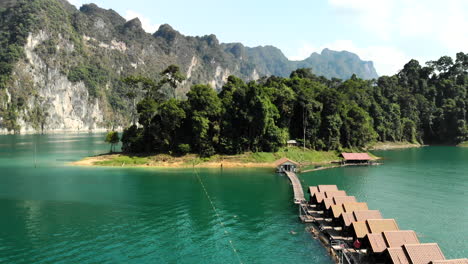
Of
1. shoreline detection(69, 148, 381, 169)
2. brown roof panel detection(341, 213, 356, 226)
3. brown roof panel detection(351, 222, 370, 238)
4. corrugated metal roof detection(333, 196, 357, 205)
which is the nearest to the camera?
brown roof panel detection(351, 222, 370, 238)

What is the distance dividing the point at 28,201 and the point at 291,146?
62.6 m

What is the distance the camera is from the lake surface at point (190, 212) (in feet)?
107

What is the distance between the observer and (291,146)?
95062 millimetres

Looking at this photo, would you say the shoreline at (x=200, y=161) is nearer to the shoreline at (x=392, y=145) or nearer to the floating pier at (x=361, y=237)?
the shoreline at (x=392, y=145)

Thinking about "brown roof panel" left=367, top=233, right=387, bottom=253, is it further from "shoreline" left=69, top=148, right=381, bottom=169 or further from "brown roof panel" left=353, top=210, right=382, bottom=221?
"shoreline" left=69, top=148, right=381, bottom=169

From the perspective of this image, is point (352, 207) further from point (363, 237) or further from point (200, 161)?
point (200, 161)

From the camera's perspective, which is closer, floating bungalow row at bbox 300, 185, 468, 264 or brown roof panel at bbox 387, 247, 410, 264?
brown roof panel at bbox 387, 247, 410, 264

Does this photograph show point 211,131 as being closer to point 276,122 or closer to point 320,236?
point 276,122

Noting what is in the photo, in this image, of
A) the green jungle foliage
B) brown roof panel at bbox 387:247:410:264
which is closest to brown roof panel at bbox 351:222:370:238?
brown roof panel at bbox 387:247:410:264

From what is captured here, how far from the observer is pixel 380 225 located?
33.1m

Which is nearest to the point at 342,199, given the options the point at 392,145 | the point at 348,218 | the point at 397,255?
the point at 348,218

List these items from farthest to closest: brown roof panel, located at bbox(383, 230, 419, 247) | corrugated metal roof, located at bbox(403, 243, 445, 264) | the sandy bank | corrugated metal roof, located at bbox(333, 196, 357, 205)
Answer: the sandy bank
corrugated metal roof, located at bbox(333, 196, 357, 205)
brown roof panel, located at bbox(383, 230, 419, 247)
corrugated metal roof, located at bbox(403, 243, 445, 264)

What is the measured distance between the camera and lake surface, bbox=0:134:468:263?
32.7 meters

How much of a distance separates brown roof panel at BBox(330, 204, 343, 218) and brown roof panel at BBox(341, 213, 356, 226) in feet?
6.01
